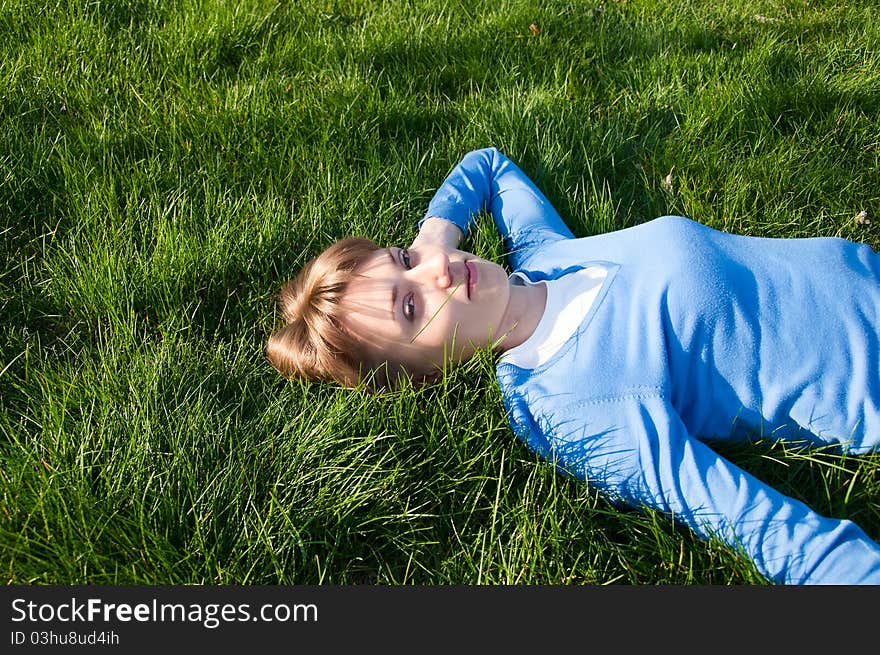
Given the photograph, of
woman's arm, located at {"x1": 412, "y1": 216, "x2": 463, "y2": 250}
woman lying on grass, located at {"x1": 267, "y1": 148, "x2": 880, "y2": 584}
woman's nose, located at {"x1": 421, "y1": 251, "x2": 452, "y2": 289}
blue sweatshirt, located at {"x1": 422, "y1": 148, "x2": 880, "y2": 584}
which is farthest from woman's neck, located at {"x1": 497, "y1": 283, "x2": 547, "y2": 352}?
woman's arm, located at {"x1": 412, "y1": 216, "x2": 463, "y2": 250}

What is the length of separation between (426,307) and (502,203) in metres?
0.81

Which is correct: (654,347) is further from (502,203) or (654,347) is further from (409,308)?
(502,203)

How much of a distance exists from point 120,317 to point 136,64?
159 centimetres

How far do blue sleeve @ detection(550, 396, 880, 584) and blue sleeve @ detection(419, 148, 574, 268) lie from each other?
0.83m

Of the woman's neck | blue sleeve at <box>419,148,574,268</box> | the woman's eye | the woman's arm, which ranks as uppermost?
blue sleeve at <box>419,148,574,268</box>

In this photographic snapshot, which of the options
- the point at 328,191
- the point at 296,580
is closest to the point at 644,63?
the point at 328,191

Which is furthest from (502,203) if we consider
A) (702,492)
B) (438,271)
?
(702,492)

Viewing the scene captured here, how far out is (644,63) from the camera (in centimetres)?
351

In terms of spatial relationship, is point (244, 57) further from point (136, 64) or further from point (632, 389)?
point (632, 389)

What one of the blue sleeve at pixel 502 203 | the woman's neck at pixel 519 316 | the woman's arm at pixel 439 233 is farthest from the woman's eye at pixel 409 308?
the blue sleeve at pixel 502 203

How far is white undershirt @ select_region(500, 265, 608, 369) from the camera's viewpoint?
7.14ft

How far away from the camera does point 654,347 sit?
2.04 meters

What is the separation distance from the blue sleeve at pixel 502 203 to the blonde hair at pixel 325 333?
501 mm

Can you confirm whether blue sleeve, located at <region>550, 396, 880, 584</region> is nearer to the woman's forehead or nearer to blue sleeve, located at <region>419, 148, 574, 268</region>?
the woman's forehead
